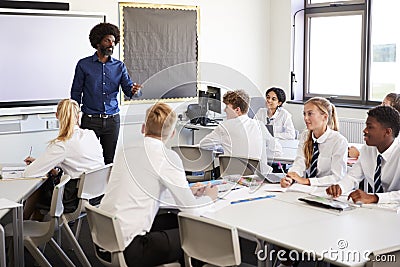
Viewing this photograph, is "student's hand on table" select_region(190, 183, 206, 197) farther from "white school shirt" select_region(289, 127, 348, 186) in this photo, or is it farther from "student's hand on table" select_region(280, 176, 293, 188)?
"white school shirt" select_region(289, 127, 348, 186)

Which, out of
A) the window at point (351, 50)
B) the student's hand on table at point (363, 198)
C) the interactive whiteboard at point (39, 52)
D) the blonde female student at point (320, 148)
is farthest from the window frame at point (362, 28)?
the student's hand on table at point (363, 198)

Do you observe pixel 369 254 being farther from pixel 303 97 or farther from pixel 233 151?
pixel 303 97

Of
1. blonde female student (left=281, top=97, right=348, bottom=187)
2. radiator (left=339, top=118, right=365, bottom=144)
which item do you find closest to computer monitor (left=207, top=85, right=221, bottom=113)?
radiator (left=339, top=118, right=365, bottom=144)

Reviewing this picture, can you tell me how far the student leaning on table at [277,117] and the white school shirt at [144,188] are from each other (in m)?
2.99

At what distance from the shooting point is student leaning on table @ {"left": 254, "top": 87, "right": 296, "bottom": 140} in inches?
231

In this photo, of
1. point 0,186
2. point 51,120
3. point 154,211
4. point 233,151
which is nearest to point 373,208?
point 154,211

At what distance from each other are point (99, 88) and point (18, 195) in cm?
181

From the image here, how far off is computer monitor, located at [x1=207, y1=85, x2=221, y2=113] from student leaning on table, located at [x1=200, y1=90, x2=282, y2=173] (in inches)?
60.1

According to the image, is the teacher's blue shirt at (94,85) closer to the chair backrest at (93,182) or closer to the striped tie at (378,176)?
the chair backrest at (93,182)

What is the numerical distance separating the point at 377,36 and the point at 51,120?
407 cm

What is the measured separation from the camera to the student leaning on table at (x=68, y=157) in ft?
13.3

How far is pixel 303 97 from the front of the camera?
8.12m

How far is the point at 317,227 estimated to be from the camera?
8.79 ft

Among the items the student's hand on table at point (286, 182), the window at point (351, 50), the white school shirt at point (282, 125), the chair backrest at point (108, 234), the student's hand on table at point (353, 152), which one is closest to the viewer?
the chair backrest at point (108, 234)
